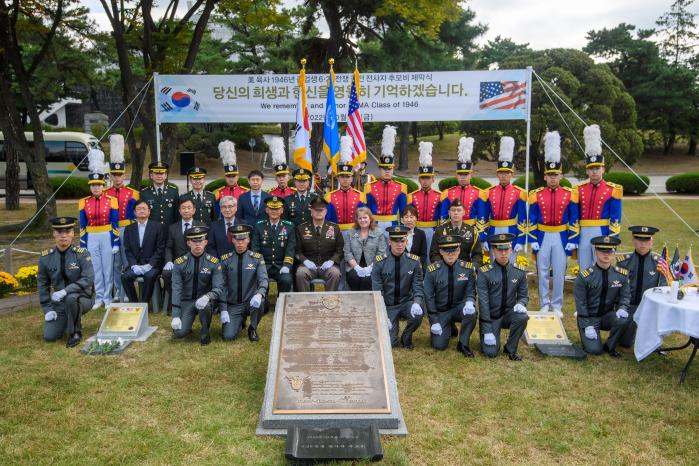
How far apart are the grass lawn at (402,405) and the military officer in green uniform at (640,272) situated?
245 mm

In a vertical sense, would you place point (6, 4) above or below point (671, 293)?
above

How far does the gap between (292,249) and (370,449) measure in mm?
4123

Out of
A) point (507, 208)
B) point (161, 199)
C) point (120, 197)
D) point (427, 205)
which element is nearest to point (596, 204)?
point (507, 208)

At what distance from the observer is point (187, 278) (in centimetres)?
715

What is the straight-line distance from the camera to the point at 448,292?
6.86m

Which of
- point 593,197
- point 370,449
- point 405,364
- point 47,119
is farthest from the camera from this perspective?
point 47,119

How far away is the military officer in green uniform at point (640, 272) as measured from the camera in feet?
22.3

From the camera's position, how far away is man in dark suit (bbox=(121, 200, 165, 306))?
809 cm

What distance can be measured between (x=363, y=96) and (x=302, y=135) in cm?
154

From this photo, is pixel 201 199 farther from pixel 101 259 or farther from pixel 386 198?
pixel 386 198

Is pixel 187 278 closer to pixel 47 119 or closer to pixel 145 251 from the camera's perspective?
pixel 145 251

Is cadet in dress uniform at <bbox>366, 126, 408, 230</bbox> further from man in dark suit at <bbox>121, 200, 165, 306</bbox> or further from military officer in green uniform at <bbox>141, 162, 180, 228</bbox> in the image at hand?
man in dark suit at <bbox>121, 200, 165, 306</bbox>

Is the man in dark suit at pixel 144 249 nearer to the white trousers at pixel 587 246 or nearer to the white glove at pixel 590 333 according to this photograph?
the white glove at pixel 590 333

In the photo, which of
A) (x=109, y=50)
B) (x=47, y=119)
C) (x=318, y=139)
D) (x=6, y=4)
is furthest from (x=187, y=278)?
(x=47, y=119)
